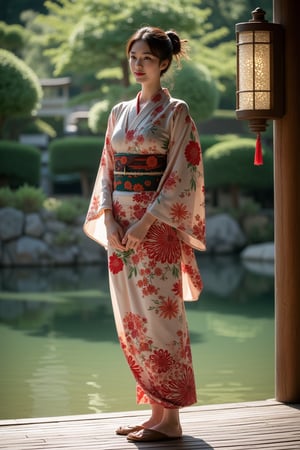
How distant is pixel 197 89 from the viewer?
13430 mm

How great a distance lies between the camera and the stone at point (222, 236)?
13078 millimetres

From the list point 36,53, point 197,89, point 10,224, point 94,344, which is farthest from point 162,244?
point 36,53

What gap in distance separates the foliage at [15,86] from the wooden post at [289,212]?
30.4ft

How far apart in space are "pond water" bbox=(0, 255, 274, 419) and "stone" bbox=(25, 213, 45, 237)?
131cm

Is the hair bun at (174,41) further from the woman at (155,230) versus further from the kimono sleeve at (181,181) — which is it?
the kimono sleeve at (181,181)

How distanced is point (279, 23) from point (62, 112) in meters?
19.0

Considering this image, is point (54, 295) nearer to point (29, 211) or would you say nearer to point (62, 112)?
point (29, 211)

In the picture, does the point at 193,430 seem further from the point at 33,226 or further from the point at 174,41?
the point at 33,226

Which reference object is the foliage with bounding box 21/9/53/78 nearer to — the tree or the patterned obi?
the tree

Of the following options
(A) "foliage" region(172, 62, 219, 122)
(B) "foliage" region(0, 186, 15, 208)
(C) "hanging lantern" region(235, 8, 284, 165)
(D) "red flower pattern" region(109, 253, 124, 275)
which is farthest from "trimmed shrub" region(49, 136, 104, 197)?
(D) "red flower pattern" region(109, 253, 124, 275)

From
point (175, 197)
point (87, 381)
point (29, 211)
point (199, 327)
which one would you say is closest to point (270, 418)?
point (175, 197)

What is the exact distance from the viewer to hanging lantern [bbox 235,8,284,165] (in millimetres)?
3480

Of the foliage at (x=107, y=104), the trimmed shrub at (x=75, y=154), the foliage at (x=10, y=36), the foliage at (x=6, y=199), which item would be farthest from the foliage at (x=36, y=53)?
the foliage at (x=6, y=199)

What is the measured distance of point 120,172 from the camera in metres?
3.14
